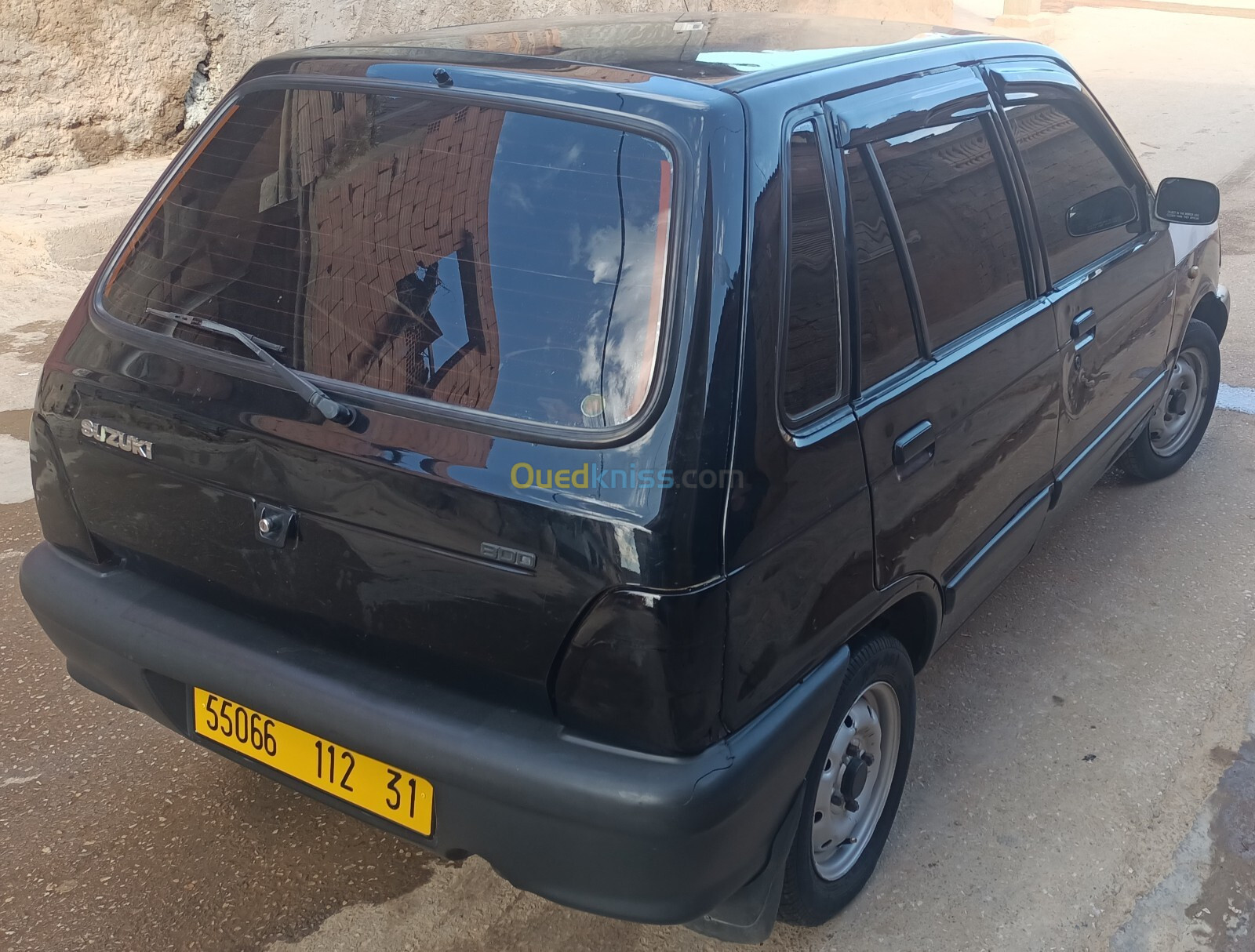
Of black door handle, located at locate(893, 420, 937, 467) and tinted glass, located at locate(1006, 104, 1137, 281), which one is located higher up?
tinted glass, located at locate(1006, 104, 1137, 281)

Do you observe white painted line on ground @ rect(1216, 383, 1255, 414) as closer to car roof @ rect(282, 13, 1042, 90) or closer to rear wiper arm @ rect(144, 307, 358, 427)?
car roof @ rect(282, 13, 1042, 90)

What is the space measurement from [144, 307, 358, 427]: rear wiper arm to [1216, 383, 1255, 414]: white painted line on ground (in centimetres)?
448

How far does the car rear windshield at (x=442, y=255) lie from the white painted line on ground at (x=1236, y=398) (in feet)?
13.8

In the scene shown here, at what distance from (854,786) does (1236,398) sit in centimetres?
383

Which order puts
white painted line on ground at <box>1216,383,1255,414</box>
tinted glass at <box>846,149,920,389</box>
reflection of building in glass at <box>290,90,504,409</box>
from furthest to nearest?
1. white painted line on ground at <box>1216,383,1255,414</box>
2. tinted glass at <box>846,149,920,389</box>
3. reflection of building in glass at <box>290,90,504,409</box>

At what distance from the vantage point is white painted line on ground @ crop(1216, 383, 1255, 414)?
517cm

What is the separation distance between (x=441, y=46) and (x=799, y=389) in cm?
105

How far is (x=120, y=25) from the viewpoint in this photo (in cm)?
707

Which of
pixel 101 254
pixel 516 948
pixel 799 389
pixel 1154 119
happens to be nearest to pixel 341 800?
pixel 516 948

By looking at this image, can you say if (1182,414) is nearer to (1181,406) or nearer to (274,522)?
(1181,406)

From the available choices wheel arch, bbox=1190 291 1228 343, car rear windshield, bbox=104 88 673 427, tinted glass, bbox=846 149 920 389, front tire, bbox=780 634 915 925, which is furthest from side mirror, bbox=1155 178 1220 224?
car rear windshield, bbox=104 88 673 427

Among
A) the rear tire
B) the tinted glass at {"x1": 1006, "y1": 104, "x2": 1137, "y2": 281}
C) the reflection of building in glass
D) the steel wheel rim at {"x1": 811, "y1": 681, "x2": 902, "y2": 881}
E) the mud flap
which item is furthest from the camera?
the rear tire

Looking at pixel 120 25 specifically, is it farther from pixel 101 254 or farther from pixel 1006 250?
pixel 1006 250

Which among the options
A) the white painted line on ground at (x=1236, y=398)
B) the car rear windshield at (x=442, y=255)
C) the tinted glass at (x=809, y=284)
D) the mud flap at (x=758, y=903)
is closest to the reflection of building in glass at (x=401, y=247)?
the car rear windshield at (x=442, y=255)
